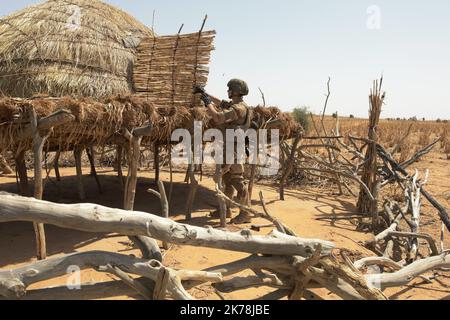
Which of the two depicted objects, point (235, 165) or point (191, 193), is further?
point (235, 165)

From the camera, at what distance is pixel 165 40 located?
267 inches

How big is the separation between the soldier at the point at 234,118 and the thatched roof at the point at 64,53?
77.0 inches

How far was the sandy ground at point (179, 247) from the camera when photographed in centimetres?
398

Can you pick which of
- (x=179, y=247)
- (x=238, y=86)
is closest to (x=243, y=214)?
(x=179, y=247)

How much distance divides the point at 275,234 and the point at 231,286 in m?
0.55

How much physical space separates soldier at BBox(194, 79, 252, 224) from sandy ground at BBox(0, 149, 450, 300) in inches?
24.1

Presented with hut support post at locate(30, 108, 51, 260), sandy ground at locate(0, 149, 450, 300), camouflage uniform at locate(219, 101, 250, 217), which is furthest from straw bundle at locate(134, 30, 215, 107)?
hut support post at locate(30, 108, 51, 260)

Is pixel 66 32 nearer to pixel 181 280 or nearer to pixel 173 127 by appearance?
pixel 173 127

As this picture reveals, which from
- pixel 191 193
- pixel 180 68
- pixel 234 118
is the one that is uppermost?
pixel 180 68

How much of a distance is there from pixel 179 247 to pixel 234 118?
2.18 m

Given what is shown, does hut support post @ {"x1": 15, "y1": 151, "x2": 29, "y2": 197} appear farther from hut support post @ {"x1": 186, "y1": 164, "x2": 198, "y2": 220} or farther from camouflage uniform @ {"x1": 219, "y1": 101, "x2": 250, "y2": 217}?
camouflage uniform @ {"x1": 219, "y1": 101, "x2": 250, "y2": 217}

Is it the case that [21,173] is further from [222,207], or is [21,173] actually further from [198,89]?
[222,207]

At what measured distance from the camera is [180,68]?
261 inches

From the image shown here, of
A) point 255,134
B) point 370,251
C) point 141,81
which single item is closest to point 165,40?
point 141,81
